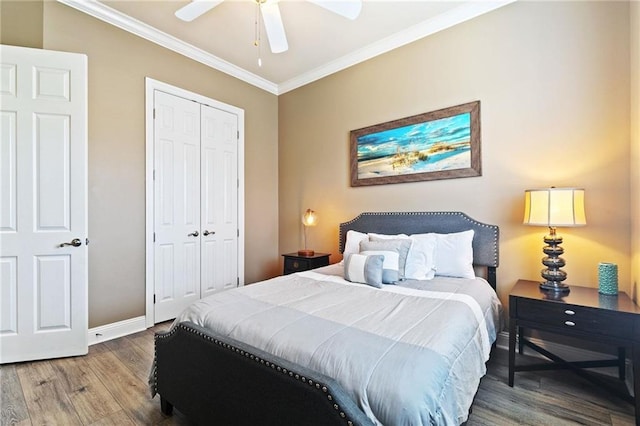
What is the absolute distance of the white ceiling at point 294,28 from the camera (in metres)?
2.80

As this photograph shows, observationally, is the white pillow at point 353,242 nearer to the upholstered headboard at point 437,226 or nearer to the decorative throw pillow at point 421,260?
the upholstered headboard at point 437,226

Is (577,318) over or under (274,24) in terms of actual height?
under

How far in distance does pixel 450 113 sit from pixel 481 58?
1.75 ft

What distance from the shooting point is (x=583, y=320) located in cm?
186

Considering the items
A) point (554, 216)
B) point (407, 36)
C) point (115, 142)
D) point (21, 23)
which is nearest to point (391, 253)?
point (554, 216)

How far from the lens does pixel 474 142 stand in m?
2.82

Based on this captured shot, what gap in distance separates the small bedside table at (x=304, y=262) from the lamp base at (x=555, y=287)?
2.22 metres

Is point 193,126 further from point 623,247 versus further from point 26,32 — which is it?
point 623,247

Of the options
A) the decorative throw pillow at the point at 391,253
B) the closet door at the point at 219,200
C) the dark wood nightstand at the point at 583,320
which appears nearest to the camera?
the dark wood nightstand at the point at 583,320

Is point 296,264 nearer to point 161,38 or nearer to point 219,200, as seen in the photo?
point 219,200

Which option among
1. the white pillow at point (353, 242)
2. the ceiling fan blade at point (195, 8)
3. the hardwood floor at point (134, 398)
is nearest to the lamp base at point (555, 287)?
the hardwood floor at point (134, 398)

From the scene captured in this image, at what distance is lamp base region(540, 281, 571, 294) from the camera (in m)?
2.15

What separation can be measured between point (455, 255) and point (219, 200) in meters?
2.83

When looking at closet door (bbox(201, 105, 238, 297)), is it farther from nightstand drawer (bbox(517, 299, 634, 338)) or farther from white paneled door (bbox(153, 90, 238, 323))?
nightstand drawer (bbox(517, 299, 634, 338))
